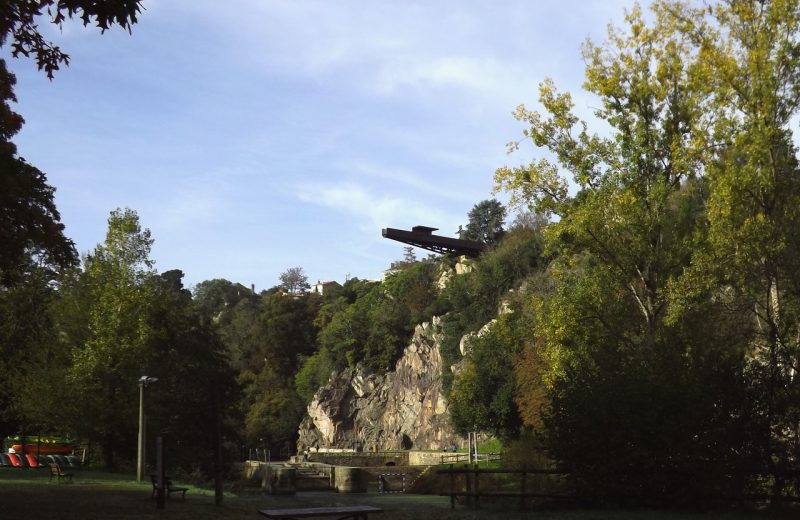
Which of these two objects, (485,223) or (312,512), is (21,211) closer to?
(312,512)

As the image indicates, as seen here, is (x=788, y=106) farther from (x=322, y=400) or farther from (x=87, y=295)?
(x=322, y=400)

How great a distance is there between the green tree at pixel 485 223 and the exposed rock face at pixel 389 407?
2456 cm

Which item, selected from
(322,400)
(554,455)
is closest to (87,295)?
(554,455)

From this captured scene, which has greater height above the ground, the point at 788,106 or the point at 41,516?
the point at 788,106

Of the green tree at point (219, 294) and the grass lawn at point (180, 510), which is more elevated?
the green tree at point (219, 294)

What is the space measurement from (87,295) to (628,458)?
2828 cm

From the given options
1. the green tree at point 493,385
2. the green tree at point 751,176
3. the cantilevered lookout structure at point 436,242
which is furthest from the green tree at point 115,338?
the cantilevered lookout structure at point 436,242

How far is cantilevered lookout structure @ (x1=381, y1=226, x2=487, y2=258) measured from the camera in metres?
99.5

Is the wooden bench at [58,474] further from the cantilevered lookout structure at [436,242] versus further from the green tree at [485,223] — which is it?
the green tree at [485,223]

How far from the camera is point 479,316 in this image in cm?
7694

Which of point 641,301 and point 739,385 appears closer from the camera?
point 739,385

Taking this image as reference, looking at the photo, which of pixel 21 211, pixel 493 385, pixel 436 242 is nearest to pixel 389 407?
pixel 436 242

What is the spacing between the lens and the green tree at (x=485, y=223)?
108062 mm

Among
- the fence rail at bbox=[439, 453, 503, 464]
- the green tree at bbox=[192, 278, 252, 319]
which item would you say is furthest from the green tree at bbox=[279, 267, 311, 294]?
the fence rail at bbox=[439, 453, 503, 464]
